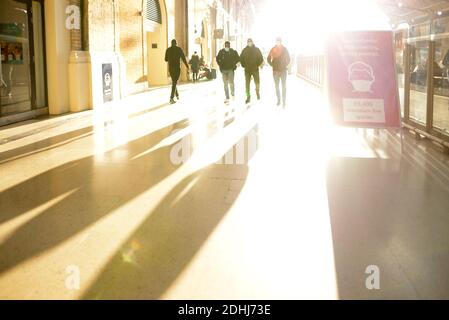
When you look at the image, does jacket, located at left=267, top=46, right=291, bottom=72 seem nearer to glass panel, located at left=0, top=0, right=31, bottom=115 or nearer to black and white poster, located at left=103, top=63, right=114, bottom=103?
black and white poster, located at left=103, top=63, right=114, bottom=103

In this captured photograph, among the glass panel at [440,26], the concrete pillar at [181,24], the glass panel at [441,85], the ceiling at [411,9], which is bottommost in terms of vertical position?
the glass panel at [441,85]

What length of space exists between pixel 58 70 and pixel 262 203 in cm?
772

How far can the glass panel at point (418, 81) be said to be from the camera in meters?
7.49

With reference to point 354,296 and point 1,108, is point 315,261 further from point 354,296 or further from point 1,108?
point 1,108

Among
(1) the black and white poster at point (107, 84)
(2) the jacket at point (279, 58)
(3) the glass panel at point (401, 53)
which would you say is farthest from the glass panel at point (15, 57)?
(3) the glass panel at point (401, 53)

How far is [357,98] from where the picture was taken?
689 centimetres

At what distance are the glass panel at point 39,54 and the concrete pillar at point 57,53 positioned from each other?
121 mm

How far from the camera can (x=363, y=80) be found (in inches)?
271

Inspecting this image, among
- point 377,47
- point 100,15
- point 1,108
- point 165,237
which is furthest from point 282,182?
point 100,15
